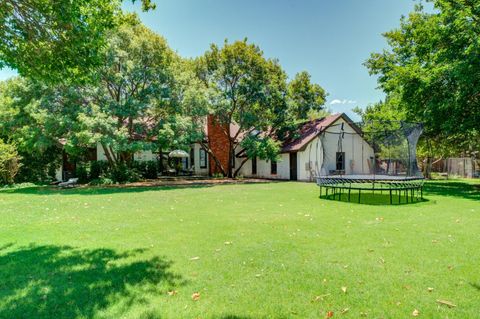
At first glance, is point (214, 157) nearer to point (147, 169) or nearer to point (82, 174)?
point (147, 169)

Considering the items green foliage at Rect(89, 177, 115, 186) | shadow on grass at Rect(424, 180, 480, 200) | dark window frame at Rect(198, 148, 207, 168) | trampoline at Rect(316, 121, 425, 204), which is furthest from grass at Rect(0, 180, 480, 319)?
dark window frame at Rect(198, 148, 207, 168)

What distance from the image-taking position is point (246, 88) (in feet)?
72.6

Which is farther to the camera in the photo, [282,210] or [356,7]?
[356,7]

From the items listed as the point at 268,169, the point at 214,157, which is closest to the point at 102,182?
the point at 214,157

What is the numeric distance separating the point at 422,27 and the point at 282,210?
47.7 feet

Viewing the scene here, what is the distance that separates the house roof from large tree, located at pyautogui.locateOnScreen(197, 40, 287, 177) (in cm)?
162

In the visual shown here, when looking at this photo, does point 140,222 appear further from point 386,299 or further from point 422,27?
point 422,27

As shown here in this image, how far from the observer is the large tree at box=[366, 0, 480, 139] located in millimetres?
13164

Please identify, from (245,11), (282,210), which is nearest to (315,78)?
(245,11)

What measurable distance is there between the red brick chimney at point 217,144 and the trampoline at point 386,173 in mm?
9032

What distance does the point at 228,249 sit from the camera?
503cm

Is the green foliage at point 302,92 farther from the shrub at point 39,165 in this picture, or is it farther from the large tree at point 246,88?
the shrub at point 39,165

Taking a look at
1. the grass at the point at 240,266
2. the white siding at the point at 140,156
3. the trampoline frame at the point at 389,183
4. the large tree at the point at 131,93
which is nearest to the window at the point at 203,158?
the white siding at the point at 140,156

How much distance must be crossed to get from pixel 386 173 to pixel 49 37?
16.1m
